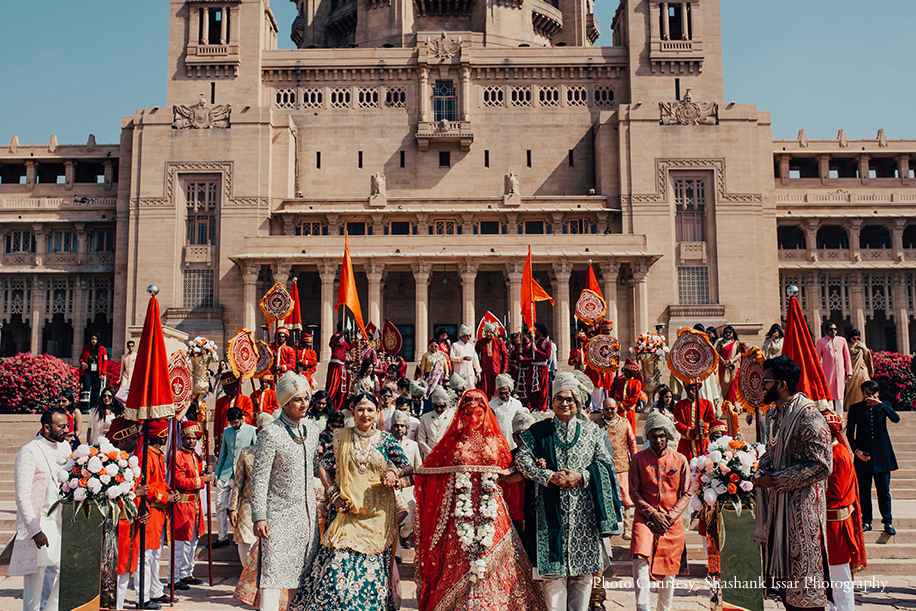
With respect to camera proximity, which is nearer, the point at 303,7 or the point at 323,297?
the point at 323,297

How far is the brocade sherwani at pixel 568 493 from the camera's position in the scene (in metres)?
6.81

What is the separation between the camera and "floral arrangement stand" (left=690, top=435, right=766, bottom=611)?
7184mm

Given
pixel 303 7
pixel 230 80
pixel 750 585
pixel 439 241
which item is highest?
pixel 303 7

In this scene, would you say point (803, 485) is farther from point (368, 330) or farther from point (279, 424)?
point (368, 330)

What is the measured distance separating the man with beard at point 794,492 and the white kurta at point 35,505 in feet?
20.2

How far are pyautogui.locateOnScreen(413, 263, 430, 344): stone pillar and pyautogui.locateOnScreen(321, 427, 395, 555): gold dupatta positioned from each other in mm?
24491

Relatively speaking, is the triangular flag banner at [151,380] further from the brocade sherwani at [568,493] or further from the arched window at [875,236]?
the arched window at [875,236]

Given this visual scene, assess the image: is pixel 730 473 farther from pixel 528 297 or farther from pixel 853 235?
pixel 853 235

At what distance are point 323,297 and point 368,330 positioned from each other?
11.1 metres

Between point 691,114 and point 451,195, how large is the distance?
1084 cm

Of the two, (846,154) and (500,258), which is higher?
(846,154)

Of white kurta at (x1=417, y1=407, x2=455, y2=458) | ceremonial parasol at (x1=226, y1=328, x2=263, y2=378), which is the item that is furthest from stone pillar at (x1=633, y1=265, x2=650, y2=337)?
white kurta at (x1=417, y1=407, x2=455, y2=458)

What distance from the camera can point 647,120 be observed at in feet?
117

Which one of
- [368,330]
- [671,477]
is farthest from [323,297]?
[671,477]
